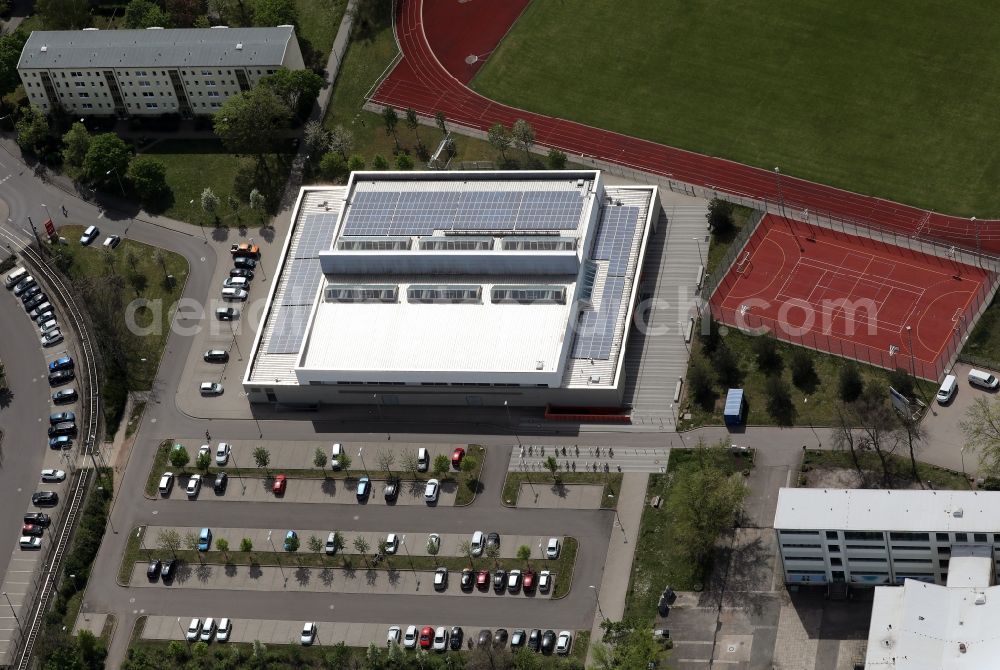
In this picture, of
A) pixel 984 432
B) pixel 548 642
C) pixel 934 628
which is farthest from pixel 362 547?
pixel 984 432

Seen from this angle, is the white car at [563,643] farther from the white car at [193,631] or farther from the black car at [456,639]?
the white car at [193,631]

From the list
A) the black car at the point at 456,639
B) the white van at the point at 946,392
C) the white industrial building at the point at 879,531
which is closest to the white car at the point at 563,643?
the black car at the point at 456,639

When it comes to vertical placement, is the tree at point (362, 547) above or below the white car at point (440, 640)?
above

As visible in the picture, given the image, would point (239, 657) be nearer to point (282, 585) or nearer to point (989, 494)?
point (282, 585)

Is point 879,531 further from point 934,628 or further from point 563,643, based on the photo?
point 563,643

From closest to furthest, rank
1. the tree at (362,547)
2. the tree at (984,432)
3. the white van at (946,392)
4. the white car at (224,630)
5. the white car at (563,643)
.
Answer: the white car at (563,643) < the tree at (984,432) < the white car at (224,630) < the tree at (362,547) < the white van at (946,392)

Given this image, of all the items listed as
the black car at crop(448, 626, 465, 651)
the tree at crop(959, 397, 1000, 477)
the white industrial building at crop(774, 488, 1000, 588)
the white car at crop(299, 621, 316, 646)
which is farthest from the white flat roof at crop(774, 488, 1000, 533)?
the white car at crop(299, 621, 316, 646)
